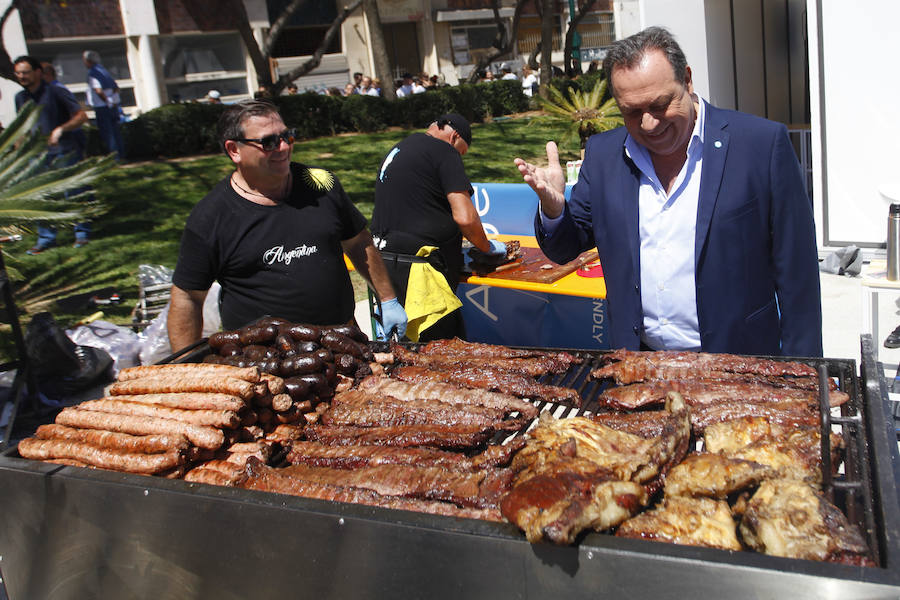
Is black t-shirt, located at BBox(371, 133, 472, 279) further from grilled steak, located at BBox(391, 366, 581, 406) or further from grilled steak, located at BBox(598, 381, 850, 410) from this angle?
grilled steak, located at BBox(598, 381, 850, 410)

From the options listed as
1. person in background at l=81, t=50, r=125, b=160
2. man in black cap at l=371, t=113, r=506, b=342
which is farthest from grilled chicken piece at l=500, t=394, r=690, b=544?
person in background at l=81, t=50, r=125, b=160

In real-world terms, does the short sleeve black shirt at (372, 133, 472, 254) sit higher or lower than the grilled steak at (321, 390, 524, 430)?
Answer: higher

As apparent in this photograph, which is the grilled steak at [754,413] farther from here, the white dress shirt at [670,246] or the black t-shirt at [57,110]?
the black t-shirt at [57,110]

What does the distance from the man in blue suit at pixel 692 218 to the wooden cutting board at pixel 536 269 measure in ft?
8.73

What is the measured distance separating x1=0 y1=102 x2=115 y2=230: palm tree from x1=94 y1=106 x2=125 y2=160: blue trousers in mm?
10556

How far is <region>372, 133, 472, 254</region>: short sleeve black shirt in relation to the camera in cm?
555

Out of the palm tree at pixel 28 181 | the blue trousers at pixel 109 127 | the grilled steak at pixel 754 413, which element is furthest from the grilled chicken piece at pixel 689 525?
the blue trousers at pixel 109 127

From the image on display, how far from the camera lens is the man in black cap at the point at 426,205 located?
557cm

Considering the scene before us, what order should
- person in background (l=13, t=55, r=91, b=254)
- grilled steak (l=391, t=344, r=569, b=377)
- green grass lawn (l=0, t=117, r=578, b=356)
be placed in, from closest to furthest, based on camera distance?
grilled steak (l=391, t=344, r=569, b=377)
green grass lawn (l=0, t=117, r=578, b=356)
person in background (l=13, t=55, r=91, b=254)

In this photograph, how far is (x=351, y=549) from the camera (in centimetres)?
206

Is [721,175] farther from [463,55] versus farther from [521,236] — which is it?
[463,55]

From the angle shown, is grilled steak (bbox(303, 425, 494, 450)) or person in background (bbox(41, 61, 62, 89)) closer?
grilled steak (bbox(303, 425, 494, 450))

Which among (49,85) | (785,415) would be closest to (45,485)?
(785,415)

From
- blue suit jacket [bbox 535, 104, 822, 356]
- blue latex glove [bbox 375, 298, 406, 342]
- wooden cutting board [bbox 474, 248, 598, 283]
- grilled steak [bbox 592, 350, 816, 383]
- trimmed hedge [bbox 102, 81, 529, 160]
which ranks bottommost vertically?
wooden cutting board [bbox 474, 248, 598, 283]
